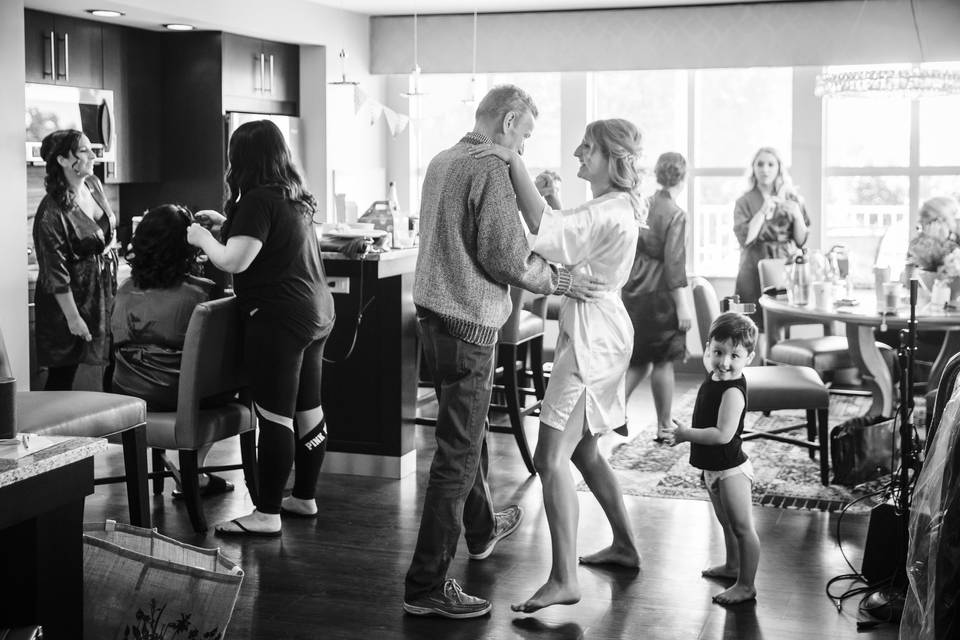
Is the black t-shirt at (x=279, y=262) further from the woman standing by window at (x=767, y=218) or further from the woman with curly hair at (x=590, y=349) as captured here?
the woman standing by window at (x=767, y=218)

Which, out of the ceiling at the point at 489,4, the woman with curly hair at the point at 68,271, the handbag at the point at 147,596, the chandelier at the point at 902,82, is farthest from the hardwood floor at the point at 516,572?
the ceiling at the point at 489,4

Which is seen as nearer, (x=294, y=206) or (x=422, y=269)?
(x=422, y=269)

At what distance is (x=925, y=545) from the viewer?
254cm

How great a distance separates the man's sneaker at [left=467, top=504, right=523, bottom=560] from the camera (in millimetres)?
3932

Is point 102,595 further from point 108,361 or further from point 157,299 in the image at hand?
point 108,361

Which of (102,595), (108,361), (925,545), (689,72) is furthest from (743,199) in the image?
(102,595)

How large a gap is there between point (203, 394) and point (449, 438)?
1.20m

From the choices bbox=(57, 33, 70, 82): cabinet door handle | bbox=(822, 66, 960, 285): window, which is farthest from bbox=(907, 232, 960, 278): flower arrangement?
bbox=(57, 33, 70, 82): cabinet door handle

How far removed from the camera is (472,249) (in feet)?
10.5

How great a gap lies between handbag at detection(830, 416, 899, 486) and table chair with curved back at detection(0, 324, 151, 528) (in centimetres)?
276

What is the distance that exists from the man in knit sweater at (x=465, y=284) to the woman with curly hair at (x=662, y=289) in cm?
244

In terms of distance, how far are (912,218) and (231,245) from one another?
551 cm

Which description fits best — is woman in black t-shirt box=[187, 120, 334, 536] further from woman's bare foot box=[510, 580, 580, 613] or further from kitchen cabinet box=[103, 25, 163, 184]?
kitchen cabinet box=[103, 25, 163, 184]

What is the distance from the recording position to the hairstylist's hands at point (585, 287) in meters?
3.29
